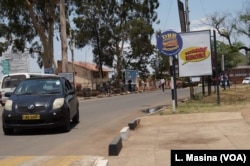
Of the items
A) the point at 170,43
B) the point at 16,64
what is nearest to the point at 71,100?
the point at 170,43

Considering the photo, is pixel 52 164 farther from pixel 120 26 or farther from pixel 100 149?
pixel 120 26

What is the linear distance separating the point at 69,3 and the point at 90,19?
14039 millimetres

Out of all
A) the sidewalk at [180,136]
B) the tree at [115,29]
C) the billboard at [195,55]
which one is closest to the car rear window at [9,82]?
the billboard at [195,55]

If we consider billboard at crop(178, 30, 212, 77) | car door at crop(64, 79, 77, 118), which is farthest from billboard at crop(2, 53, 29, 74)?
car door at crop(64, 79, 77, 118)

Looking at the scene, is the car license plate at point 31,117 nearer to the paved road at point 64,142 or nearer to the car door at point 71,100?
the paved road at point 64,142

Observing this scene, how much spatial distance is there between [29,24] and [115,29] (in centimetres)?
1674

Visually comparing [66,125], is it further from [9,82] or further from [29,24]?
[29,24]

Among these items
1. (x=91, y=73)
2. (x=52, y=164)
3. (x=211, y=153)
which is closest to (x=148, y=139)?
(x=52, y=164)

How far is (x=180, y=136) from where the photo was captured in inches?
448

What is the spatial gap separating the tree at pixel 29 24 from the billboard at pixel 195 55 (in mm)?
23322

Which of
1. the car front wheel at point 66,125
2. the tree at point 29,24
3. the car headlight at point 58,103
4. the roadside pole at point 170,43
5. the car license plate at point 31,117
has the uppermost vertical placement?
the tree at point 29,24

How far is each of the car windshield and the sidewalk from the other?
106 inches

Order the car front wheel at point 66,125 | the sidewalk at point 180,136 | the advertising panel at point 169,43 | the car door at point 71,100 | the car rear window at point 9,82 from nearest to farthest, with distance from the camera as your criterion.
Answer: the sidewalk at point 180,136 → the car front wheel at point 66,125 → the car door at point 71,100 → the advertising panel at point 169,43 → the car rear window at point 9,82

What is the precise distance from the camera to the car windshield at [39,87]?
1380 centimetres
